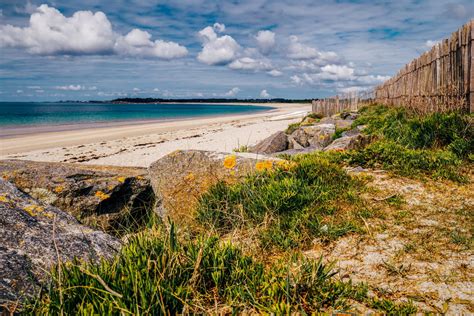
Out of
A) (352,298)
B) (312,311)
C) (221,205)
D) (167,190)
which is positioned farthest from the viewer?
(167,190)

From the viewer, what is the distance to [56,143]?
20812mm

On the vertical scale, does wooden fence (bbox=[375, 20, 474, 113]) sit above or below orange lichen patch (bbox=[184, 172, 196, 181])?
above

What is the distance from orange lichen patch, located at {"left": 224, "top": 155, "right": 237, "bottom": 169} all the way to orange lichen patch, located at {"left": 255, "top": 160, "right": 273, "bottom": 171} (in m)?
0.28

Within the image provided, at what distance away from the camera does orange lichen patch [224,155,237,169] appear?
4.02m

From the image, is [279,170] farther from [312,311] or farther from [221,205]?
[312,311]

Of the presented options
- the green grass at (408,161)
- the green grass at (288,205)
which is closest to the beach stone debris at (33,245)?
the green grass at (288,205)

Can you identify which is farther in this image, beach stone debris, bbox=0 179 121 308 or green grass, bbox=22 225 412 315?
beach stone debris, bbox=0 179 121 308

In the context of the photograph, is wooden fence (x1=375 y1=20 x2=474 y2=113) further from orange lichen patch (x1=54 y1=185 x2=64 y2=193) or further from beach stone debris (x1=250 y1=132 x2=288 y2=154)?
orange lichen patch (x1=54 y1=185 x2=64 y2=193)

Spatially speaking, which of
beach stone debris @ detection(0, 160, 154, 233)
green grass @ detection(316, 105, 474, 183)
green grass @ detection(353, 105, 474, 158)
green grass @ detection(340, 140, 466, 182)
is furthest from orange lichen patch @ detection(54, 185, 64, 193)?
green grass @ detection(353, 105, 474, 158)

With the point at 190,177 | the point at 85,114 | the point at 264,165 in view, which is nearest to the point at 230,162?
the point at 264,165

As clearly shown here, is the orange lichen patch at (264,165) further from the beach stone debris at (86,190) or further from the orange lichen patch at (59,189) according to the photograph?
the orange lichen patch at (59,189)

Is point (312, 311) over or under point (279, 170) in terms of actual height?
under

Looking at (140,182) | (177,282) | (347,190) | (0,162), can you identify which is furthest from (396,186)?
(0,162)

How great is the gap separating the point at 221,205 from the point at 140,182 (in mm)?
2153
